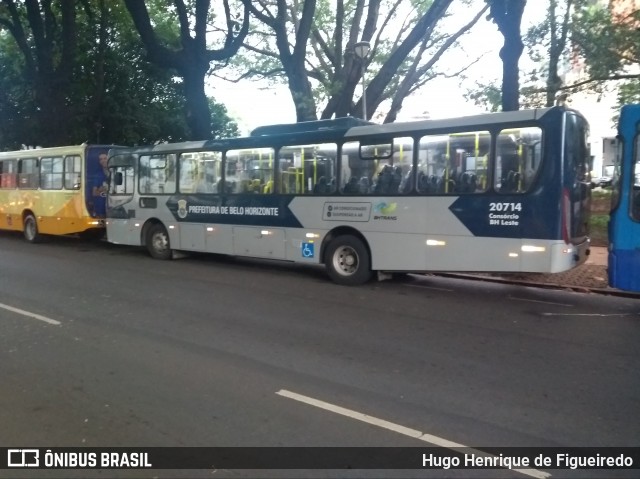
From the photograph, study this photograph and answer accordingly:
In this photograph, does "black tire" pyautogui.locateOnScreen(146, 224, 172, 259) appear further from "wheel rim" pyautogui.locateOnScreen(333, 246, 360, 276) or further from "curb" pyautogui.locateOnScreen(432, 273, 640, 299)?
"curb" pyautogui.locateOnScreen(432, 273, 640, 299)

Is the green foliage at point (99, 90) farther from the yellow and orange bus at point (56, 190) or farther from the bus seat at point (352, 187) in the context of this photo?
the bus seat at point (352, 187)

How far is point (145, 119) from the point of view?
26.8 meters

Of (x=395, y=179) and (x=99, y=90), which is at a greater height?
(x=99, y=90)

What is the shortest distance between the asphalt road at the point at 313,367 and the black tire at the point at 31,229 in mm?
9138

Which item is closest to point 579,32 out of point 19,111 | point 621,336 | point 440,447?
point 621,336

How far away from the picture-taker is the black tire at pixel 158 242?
14375mm

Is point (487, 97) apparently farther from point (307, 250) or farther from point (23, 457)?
point (23, 457)

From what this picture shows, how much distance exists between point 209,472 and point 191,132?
15354mm

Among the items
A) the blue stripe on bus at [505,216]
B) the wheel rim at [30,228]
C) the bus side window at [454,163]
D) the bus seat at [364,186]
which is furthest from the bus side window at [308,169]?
the wheel rim at [30,228]

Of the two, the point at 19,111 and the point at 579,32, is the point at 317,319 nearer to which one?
the point at 579,32

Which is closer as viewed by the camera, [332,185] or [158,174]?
[332,185]

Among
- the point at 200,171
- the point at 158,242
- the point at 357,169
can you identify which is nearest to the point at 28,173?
the point at 158,242

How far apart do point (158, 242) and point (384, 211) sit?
6.68 meters

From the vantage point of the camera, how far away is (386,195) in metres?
10.4
